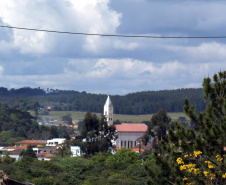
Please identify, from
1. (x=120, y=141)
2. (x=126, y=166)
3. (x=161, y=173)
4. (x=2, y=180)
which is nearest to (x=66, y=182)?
(x=126, y=166)

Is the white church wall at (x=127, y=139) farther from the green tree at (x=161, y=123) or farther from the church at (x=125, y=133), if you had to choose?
the green tree at (x=161, y=123)

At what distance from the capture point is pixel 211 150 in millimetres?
20234

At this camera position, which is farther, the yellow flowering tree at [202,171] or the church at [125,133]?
the church at [125,133]

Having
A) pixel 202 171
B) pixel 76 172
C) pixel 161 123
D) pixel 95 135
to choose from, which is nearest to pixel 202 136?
pixel 202 171

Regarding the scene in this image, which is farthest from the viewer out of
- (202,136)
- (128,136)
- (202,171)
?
(128,136)

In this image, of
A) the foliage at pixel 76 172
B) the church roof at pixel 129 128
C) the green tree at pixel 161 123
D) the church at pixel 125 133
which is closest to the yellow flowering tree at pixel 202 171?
the foliage at pixel 76 172

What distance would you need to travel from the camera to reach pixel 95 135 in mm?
79750

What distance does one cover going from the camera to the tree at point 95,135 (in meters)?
77.1

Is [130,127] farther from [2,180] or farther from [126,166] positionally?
[2,180]

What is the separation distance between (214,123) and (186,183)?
3344 millimetres

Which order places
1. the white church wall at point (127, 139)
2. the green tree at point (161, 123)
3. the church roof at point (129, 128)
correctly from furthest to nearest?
1. the church roof at point (129, 128)
2. the white church wall at point (127, 139)
3. the green tree at point (161, 123)

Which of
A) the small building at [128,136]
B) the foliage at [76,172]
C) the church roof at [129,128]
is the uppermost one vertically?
the church roof at [129,128]

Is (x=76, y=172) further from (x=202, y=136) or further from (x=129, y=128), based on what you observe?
(x=129, y=128)

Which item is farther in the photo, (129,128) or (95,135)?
(129,128)
